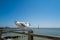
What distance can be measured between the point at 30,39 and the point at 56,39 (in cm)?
75

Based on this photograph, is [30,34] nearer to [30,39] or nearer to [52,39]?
[30,39]

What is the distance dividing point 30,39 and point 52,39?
2.21ft

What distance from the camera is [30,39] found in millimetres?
1922

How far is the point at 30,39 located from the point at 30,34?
0.32ft

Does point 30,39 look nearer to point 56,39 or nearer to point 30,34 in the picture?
point 30,34

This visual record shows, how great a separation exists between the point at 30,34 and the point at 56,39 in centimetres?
76

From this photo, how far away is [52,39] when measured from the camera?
4.36 ft

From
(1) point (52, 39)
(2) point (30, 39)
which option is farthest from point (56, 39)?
(2) point (30, 39)

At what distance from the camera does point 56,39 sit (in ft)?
4.14

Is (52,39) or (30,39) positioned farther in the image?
(30,39)

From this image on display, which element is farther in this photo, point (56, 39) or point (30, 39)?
point (30, 39)

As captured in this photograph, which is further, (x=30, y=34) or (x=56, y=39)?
(x=30, y=34)

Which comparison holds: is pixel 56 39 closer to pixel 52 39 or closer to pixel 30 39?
pixel 52 39

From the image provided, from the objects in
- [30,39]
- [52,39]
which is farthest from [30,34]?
[52,39]
